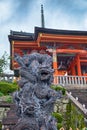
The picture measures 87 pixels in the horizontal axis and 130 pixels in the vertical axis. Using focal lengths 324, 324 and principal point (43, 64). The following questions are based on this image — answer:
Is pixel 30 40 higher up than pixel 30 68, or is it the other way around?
pixel 30 40

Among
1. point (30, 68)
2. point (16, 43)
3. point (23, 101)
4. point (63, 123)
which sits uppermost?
point (16, 43)

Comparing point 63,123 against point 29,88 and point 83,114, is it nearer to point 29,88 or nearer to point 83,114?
point 83,114

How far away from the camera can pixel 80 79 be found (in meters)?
20.8

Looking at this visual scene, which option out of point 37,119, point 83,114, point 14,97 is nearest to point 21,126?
point 37,119

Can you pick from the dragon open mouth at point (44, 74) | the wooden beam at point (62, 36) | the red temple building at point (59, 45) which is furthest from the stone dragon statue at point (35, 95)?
the wooden beam at point (62, 36)

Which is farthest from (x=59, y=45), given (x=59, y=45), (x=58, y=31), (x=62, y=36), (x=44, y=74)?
(x=44, y=74)

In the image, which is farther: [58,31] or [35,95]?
[58,31]

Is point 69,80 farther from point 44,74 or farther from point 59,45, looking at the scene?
point 44,74

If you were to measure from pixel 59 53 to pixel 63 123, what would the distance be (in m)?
12.3

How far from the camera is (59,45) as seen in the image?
23328mm

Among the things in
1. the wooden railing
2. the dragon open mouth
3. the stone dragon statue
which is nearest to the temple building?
the wooden railing

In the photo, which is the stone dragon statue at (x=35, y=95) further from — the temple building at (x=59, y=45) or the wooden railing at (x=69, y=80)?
the temple building at (x=59, y=45)

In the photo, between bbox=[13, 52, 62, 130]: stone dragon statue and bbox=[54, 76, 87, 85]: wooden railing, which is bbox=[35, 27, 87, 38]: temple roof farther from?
bbox=[13, 52, 62, 130]: stone dragon statue

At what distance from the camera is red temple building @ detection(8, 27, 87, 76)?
2250 cm
